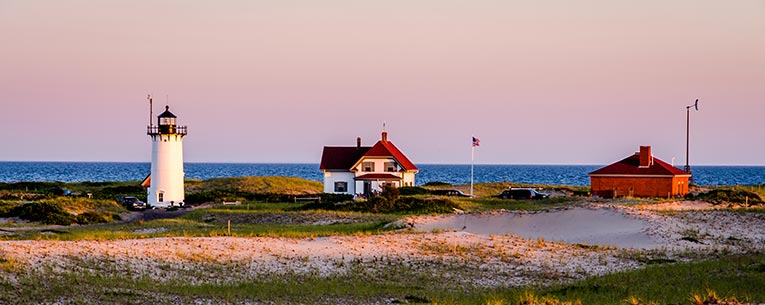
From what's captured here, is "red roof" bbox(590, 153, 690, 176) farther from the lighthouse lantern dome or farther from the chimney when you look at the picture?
the lighthouse lantern dome

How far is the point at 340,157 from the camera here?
254ft

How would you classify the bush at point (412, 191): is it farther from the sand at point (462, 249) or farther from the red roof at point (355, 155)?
the sand at point (462, 249)

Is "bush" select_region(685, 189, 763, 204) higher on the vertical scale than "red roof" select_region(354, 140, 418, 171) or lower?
lower

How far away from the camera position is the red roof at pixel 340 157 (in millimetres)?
76000

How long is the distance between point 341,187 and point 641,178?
78.6ft

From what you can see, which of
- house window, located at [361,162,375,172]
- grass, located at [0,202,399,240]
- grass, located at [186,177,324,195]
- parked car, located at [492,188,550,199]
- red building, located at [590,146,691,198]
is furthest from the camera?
grass, located at [186,177,324,195]

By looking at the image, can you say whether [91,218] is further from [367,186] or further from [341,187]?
[341,187]

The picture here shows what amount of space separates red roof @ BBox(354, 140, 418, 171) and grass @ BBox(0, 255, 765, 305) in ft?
151

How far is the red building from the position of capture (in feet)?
216

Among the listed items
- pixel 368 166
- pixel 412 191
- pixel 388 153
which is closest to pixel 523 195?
pixel 412 191

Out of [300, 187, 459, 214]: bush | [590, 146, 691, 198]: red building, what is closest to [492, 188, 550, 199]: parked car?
[590, 146, 691, 198]: red building

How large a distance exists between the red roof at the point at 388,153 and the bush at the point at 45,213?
93.5 ft

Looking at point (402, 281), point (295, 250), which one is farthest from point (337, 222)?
point (402, 281)

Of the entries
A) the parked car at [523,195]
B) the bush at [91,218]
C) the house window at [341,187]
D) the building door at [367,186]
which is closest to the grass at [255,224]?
the bush at [91,218]
